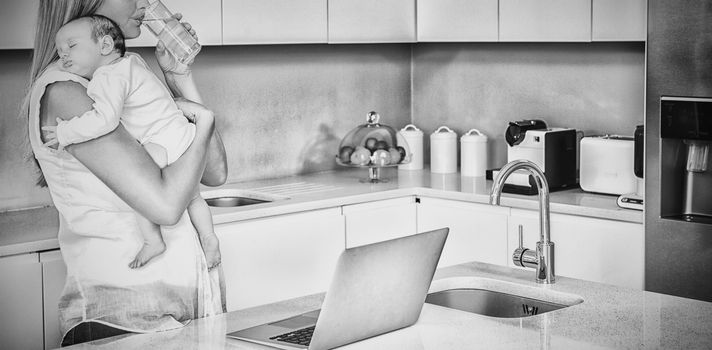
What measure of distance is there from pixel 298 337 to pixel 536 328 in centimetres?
54

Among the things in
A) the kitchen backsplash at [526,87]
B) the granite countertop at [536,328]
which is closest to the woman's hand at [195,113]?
the granite countertop at [536,328]

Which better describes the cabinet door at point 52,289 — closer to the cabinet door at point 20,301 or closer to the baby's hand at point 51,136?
the cabinet door at point 20,301

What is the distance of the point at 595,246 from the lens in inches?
153

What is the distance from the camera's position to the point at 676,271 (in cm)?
360

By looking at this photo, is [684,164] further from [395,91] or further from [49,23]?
[49,23]

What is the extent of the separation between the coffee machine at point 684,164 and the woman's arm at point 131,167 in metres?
1.63

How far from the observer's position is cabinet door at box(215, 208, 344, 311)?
3.79 meters

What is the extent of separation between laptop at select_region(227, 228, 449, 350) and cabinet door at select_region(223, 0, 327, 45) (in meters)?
1.94

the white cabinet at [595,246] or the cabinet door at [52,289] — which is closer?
the cabinet door at [52,289]

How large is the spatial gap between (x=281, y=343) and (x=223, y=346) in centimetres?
13

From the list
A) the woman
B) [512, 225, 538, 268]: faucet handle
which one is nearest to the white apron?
the woman

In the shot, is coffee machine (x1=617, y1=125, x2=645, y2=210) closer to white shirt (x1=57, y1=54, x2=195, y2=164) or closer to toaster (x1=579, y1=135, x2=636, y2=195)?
toaster (x1=579, y1=135, x2=636, y2=195)

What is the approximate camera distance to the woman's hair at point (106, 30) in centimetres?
292

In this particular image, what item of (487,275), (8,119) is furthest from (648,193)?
(8,119)
